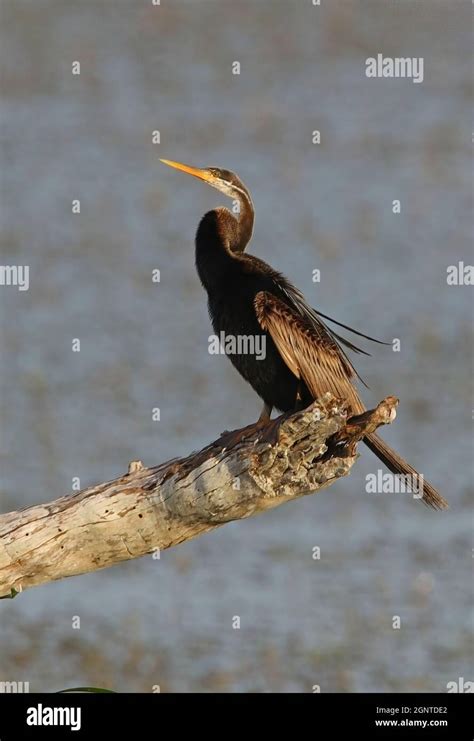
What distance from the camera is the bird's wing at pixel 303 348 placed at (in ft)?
21.5

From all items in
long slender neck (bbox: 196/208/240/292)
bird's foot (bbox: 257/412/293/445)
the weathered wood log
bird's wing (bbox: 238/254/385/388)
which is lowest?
the weathered wood log

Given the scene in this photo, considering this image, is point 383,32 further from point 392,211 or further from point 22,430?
point 22,430

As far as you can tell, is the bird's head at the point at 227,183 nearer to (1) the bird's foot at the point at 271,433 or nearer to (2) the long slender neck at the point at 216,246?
(2) the long slender neck at the point at 216,246

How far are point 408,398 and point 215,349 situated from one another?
1.61 m

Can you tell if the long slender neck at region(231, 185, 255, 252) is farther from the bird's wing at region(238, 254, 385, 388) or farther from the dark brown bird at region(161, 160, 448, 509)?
the bird's wing at region(238, 254, 385, 388)

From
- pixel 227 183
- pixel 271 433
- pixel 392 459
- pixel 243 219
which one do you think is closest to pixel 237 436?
pixel 271 433

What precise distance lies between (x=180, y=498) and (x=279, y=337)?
3.57 feet

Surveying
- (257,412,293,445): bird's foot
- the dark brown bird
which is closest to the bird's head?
the dark brown bird

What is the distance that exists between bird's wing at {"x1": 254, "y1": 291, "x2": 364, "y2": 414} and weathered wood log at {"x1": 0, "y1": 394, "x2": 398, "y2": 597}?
65 cm

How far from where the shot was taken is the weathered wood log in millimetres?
5566

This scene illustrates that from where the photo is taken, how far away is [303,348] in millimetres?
6559

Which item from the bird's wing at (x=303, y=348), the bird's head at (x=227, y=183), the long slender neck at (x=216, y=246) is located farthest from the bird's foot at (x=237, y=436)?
the bird's head at (x=227, y=183)

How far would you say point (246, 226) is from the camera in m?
7.46
